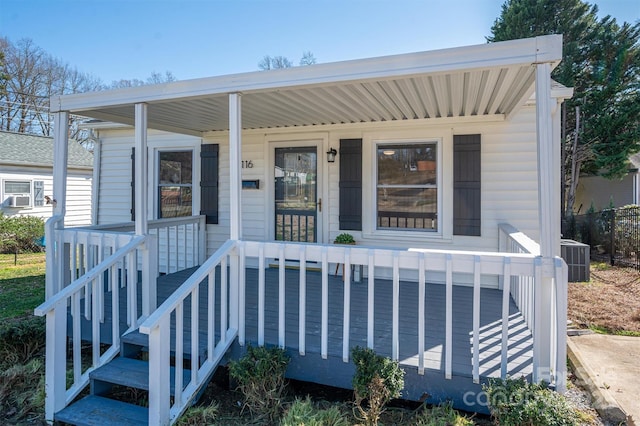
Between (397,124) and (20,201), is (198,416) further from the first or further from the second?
(20,201)

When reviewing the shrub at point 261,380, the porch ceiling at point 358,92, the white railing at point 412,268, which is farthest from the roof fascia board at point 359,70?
the shrub at point 261,380

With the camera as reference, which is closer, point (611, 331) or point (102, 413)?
point (102, 413)

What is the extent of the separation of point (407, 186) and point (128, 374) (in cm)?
390

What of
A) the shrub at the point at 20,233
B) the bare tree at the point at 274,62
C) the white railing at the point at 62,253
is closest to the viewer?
the white railing at the point at 62,253

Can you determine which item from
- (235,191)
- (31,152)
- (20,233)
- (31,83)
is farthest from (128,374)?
(31,83)

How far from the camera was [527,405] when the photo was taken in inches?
85.4

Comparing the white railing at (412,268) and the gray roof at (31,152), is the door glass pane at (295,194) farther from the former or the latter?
the gray roof at (31,152)

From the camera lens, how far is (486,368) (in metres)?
2.70

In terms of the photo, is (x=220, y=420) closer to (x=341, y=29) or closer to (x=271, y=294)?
(x=271, y=294)

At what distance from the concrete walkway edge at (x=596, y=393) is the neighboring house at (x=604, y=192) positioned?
1312cm

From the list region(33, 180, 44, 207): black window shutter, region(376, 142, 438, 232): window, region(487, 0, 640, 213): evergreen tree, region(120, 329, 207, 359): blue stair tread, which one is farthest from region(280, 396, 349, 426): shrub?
region(33, 180, 44, 207): black window shutter

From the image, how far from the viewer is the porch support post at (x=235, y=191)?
3.22 metres

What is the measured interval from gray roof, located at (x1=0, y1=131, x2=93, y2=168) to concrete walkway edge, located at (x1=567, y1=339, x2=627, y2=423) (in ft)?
48.7

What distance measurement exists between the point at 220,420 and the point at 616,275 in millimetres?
7386
